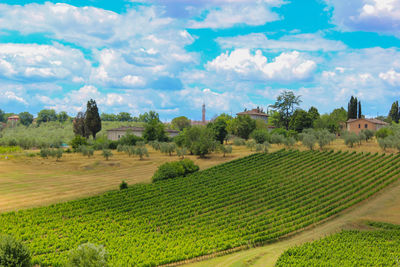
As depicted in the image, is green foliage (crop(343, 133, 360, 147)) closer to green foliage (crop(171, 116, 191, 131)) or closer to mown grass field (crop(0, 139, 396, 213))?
mown grass field (crop(0, 139, 396, 213))

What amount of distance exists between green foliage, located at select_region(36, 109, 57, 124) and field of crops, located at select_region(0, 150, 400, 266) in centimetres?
14037

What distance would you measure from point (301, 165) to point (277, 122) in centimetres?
6196

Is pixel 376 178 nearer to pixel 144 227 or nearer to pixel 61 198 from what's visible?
pixel 144 227

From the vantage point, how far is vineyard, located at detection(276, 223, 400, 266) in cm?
2225

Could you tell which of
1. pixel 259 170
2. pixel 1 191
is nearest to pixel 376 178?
pixel 259 170

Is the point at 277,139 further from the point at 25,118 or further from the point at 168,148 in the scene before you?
the point at 25,118

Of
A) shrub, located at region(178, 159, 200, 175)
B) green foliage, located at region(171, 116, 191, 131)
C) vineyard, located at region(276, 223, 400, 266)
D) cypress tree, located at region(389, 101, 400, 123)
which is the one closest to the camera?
vineyard, located at region(276, 223, 400, 266)

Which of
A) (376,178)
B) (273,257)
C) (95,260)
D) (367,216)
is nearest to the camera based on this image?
(95,260)

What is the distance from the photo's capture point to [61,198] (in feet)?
135

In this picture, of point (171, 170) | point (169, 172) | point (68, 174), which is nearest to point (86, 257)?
point (169, 172)

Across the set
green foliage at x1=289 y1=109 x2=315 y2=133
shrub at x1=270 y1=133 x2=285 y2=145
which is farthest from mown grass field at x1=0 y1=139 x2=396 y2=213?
green foliage at x1=289 y1=109 x2=315 y2=133

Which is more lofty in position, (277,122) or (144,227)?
(277,122)

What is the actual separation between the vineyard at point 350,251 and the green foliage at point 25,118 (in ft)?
563

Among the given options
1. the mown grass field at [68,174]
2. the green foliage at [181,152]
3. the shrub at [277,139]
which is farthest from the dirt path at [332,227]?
the green foliage at [181,152]
